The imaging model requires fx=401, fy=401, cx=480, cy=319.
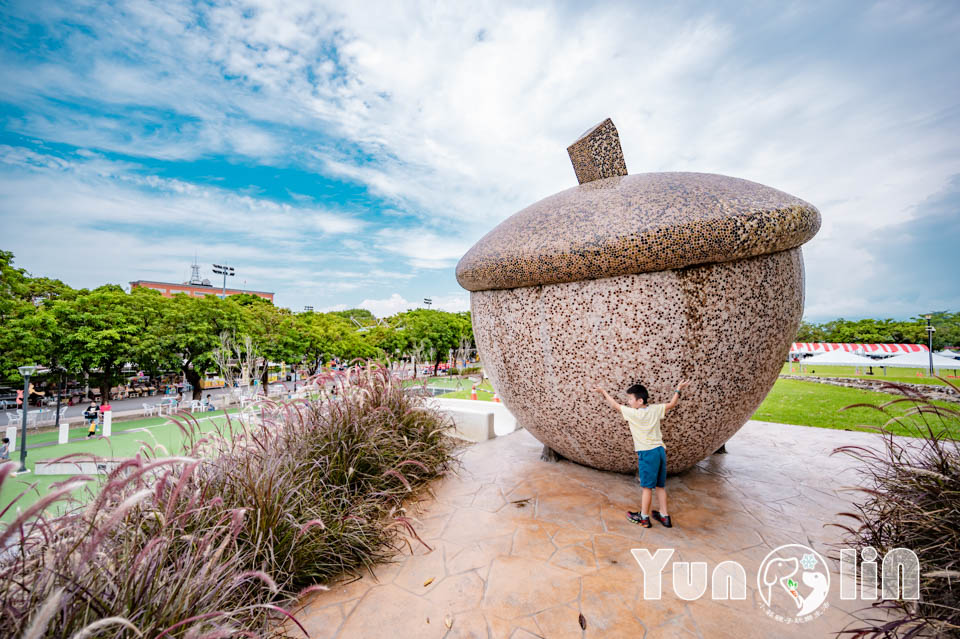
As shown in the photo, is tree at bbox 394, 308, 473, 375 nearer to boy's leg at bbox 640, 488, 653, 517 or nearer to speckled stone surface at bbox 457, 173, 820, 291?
speckled stone surface at bbox 457, 173, 820, 291

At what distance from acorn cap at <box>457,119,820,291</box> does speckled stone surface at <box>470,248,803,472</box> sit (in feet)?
0.52

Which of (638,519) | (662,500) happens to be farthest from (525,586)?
(662,500)

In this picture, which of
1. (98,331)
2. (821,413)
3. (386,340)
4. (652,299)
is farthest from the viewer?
(386,340)

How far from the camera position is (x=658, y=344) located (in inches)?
124

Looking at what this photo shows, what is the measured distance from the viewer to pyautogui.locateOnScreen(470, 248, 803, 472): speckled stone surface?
309 centimetres

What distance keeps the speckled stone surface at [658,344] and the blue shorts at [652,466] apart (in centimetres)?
24

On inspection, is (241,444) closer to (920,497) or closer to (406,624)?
(406,624)

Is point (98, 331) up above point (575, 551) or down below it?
above

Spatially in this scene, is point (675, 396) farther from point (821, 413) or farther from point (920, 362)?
point (920, 362)

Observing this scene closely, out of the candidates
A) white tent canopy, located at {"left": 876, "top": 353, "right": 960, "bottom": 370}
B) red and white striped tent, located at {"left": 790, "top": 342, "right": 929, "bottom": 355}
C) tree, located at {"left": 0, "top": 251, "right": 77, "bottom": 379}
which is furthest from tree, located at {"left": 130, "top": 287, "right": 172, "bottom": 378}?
red and white striped tent, located at {"left": 790, "top": 342, "right": 929, "bottom": 355}

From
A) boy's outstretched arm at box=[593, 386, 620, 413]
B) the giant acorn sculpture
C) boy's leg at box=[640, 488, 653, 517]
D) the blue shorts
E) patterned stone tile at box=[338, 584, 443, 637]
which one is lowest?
patterned stone tile at box=[338, 584, 443, 637]

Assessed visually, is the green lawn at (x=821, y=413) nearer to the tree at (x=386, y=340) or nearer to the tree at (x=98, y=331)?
the tree at (x=98, y=331)

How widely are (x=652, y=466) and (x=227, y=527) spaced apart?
304 centimetres

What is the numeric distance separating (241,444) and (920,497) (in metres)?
4.88
